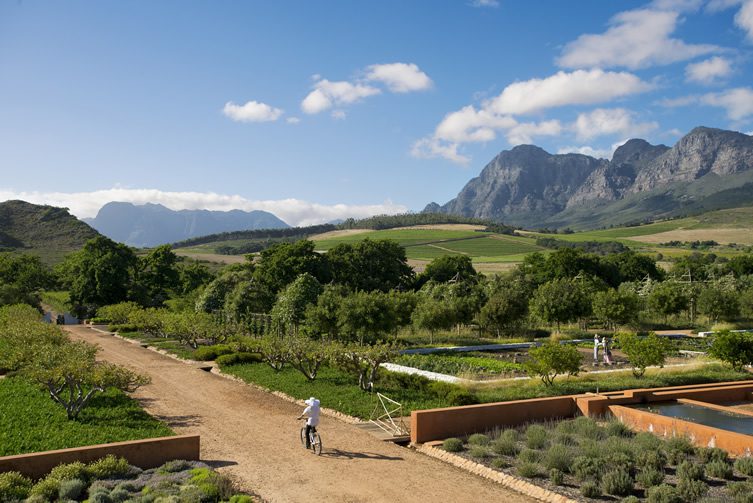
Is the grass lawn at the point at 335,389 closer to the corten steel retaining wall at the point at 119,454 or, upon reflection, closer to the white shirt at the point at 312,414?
the white shirt at the point at 312,414

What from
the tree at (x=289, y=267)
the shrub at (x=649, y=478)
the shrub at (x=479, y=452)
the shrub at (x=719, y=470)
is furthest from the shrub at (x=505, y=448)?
the tree at (x=289, y=267)

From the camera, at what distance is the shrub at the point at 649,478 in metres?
11.4

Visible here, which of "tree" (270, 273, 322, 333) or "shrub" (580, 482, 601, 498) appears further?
"tree" (270, 273, 322, 333)

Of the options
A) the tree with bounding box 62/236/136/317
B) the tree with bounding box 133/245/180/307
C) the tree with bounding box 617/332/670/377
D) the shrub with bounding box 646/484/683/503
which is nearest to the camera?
the shrub with bounding box 646/484/683/503

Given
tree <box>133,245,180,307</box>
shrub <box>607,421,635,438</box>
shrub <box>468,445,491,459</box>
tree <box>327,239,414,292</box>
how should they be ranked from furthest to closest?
tree <box>133,245,180,307</box>
tree <box>327,239,414,292</box>
shrub <box>607,421,635,438</box>
shrub <box>468,445,491,459</box>

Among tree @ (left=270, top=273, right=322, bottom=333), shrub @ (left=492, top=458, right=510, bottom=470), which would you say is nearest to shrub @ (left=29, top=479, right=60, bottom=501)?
shrub @ (left=492, top=458, right=510, bottom=470)

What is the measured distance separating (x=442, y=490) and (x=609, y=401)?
8.97 m

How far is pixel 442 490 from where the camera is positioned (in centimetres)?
1161

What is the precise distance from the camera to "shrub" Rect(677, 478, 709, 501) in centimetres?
1059

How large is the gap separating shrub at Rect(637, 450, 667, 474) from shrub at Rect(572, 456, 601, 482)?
105cm

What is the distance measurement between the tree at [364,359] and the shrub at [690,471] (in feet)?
34.7

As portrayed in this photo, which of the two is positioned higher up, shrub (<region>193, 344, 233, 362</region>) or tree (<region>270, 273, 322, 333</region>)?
tree (<region>270, 273, 322, 333</region>)

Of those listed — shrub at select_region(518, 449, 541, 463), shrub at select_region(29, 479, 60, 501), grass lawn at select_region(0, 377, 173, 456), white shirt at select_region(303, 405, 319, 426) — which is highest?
white shirt at select_region(303, 405, 319, 426)

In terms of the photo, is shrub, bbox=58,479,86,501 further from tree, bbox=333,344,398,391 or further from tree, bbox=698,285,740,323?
tree, bbox=698,285,740,323
